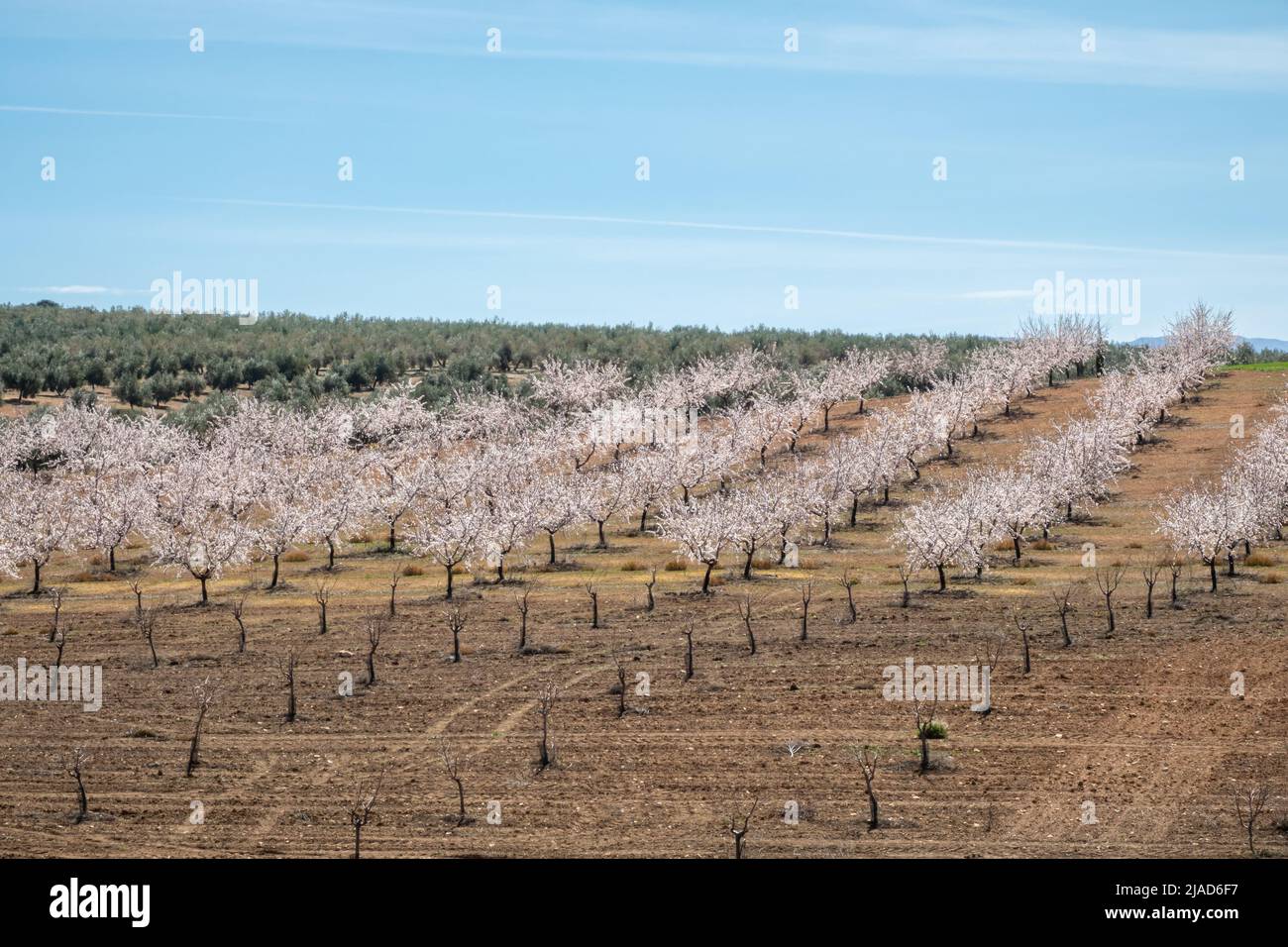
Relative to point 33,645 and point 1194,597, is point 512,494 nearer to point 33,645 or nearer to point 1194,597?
point 33,645

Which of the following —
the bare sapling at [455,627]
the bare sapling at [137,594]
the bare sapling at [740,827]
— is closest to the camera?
the bare sapling at [740,827]

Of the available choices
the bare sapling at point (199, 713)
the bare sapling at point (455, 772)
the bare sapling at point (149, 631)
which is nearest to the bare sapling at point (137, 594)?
the bare sapling at point (149, 631)

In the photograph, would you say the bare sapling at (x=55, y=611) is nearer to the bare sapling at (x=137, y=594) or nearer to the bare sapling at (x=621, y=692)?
the bare sapling at (x=137, y=594)

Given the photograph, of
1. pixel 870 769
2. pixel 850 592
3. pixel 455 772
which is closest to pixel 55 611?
pixel 455 772

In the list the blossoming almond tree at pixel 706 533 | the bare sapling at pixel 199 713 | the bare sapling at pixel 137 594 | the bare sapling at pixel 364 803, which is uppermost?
the blossoming almond tree at pixel 706 533

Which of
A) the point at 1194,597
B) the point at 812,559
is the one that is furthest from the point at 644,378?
the point at 1194,597

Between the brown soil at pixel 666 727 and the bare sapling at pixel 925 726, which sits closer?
the brown soil at pixel 666 727

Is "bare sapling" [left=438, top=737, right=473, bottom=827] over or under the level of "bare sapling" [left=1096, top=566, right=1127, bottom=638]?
under

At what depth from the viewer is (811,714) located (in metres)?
30.3

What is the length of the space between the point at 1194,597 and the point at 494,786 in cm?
2741

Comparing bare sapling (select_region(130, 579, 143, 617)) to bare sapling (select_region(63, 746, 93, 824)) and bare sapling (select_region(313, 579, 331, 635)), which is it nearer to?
bare sapling (select_region(313, 579, 331, 635))

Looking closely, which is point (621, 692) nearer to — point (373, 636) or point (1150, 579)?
point (373, 636)

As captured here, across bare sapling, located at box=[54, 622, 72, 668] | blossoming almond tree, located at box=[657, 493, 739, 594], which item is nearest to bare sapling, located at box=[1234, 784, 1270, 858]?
blossoming almond tree, located at box=[657, 493, 739, 594]
